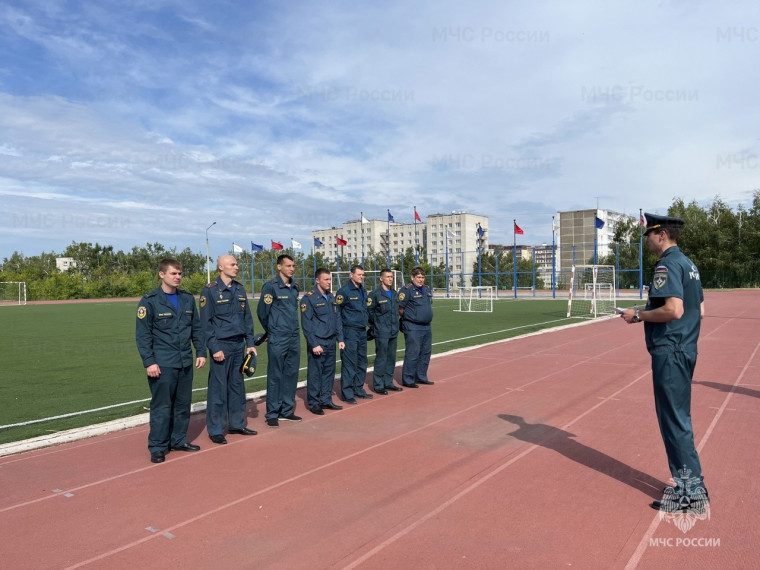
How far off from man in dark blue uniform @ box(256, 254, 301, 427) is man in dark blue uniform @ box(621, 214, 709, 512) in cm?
400

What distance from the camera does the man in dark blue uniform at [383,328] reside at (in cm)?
826

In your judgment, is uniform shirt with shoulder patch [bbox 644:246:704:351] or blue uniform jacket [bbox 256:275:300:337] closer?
uniform shirt with shoulder patch [bbox 644:246:704:351]

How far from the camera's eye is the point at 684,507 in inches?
152

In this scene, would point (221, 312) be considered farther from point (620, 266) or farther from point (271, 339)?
point (620, 266)

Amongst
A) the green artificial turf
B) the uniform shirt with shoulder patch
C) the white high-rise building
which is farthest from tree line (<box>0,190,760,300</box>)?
the white high-rise building

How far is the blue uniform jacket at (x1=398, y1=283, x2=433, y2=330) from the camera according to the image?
8633 mm

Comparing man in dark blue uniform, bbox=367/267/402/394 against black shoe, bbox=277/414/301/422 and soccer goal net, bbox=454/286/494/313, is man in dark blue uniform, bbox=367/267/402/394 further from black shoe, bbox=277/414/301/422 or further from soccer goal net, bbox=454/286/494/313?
soccer goal net, bbox=454/286/494/313

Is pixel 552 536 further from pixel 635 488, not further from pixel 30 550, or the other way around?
pixel 30 550

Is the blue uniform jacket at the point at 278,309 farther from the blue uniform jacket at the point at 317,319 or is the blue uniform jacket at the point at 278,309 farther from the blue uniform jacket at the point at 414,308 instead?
the blue uniform jacket at the point at 414,308

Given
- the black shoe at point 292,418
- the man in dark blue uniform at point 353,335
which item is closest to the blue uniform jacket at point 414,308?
the man in dark blue uniform at point 353,335

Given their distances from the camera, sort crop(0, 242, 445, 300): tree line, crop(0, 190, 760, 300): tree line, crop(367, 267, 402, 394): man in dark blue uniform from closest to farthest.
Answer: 1. crop(367, 267, 402, 394): man in dark blue uniform
2. crop(0, 190, 760, 300): tree line
3. crop(0, 242, 445, 300): tree line

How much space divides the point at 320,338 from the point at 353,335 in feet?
2.68

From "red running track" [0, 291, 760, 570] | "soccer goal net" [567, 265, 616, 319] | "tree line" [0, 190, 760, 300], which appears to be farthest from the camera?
"tree line" [0, 190, 760, 300]

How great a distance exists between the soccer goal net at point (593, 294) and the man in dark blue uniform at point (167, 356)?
708 inches
